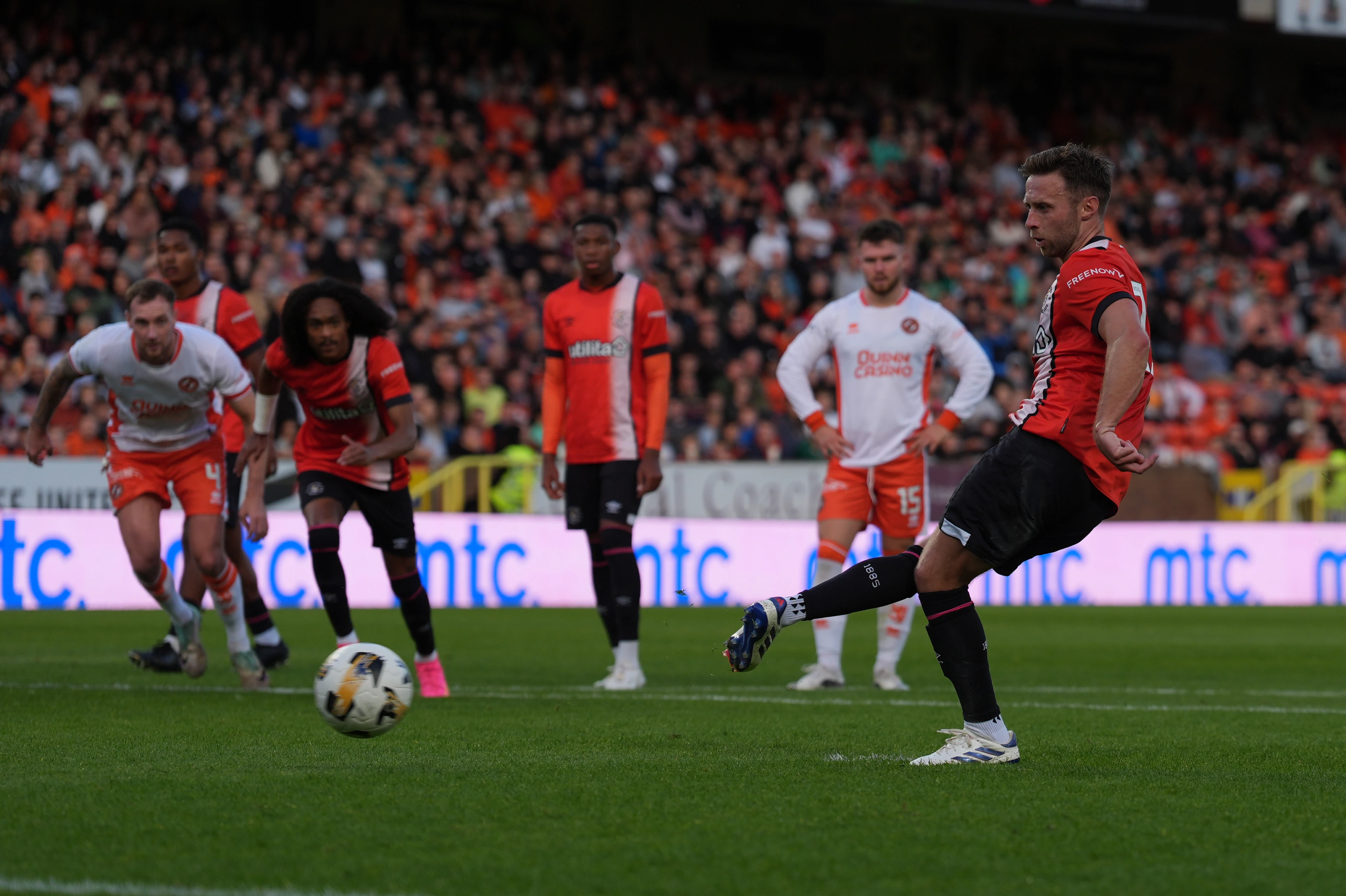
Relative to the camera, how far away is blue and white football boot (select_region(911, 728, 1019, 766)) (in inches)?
212

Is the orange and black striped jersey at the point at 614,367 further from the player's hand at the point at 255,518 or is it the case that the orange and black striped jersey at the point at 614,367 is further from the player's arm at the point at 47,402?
the player's arm at the point at 47,402

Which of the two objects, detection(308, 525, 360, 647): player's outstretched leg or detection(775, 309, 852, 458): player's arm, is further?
detection(775, 309, 852, 458): player's arm

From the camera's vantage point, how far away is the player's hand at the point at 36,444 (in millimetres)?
8055

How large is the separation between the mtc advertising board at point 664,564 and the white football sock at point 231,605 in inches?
259

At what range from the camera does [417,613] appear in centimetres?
809

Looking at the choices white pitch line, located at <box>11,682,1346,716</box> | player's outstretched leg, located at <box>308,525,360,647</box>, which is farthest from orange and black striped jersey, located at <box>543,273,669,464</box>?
player's outstretched leg, located at <box>308,525,360,647</box>

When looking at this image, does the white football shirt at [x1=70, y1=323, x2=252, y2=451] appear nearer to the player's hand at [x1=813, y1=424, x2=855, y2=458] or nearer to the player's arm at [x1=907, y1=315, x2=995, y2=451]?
the player's hand at [x1=813, y1=424, x2=855, y2=458]

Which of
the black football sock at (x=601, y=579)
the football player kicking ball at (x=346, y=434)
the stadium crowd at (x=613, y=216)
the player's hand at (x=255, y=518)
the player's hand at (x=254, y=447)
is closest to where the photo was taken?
the football player kicking ball at (x=346, y=434)

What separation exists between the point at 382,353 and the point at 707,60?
22568 millimetres

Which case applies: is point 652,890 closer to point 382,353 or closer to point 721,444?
point 382,353

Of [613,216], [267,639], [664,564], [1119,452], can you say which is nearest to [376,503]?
[267,639]

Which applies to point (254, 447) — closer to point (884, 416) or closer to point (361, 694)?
point (361, 694)

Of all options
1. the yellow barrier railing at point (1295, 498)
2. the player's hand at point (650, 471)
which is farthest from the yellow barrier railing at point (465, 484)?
the yellow barrier railing at point (1295, 498)

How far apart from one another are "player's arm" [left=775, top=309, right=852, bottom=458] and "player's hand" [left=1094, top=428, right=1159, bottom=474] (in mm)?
4291
